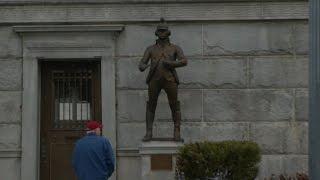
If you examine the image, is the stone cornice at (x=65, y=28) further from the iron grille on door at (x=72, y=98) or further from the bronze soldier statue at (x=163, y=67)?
the bronze soldier statue at (x=163, y=67)

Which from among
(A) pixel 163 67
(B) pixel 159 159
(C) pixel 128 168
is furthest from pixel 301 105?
(C) pixel 128 168

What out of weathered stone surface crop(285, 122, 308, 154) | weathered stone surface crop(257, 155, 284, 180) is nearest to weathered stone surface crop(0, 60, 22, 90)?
weathered stone surface crop(257, 155, 284, 180)

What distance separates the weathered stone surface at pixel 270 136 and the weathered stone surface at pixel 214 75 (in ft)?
2.74

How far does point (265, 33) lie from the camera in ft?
41.5

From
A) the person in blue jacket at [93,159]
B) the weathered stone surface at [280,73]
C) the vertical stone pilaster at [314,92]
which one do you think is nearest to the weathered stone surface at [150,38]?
the weathered stone surface at [280,73]

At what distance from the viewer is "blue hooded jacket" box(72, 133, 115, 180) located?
986cm

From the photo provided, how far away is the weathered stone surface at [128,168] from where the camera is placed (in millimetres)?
12484

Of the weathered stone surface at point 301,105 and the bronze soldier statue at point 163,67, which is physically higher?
the bronze soldier statue at point 163,67

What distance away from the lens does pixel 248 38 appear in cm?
1262

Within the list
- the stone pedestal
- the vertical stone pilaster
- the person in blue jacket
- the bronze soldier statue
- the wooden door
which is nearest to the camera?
the vertical stone pilaster

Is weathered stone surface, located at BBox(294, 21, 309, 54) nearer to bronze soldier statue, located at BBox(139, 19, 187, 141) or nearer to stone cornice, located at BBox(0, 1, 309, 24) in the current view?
stone cornice, located at BBox(0, 1, 309, 24)

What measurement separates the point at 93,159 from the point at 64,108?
10.3 ft

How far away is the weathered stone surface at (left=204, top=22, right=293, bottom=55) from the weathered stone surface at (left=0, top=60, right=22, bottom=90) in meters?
3.47

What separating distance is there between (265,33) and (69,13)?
12.0ft
